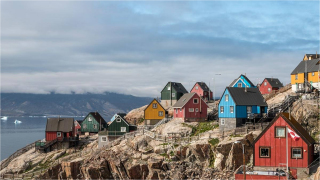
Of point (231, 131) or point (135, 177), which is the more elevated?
point (231, 131)

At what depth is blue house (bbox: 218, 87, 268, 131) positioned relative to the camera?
71500 millimetres

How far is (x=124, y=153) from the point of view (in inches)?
2842

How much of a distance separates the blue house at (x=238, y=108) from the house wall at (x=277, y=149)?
562 inches

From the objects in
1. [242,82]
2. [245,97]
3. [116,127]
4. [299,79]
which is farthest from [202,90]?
[245,97]

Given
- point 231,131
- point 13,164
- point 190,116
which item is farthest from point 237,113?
point 13,164

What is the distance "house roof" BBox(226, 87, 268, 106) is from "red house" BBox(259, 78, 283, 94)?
142ft

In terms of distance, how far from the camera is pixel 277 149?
184 ft

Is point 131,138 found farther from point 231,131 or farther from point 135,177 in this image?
point 231,131

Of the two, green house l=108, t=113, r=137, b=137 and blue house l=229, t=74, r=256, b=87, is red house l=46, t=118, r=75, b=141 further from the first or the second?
blue house l=229, t=74, r=256, b=87

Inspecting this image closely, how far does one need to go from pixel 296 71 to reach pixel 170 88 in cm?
3298

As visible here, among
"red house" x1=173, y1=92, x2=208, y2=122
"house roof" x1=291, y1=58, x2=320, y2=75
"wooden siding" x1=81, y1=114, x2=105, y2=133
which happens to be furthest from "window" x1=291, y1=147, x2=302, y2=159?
"wooden siding" x1=81, y1=114, x2=105, y2=133

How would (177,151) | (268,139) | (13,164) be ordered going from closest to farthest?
(268,139), (177,151), (13,164)

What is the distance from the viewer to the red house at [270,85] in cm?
11645

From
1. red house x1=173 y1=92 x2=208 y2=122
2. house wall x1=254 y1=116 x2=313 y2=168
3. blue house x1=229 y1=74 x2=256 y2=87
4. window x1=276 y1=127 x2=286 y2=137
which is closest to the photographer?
house wall x1=254 y1=116 x2=313 y2=168
